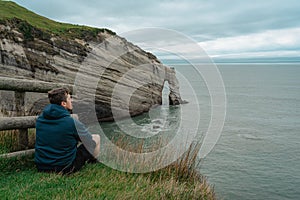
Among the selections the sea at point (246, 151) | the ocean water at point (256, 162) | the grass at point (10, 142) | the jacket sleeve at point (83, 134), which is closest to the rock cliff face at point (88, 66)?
the sea at point (246, 151)

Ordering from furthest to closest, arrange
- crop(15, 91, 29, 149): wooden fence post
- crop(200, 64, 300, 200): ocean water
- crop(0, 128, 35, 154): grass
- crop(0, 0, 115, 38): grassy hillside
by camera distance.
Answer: crop(0, 0, 115, 38): grassy hillside
crop(200, 64, 300, 200): ocean water
crop(0, 128, 35, 154): grass
crop(15, 91, 29, 149): wooden fence post

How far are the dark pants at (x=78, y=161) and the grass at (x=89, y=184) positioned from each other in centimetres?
11

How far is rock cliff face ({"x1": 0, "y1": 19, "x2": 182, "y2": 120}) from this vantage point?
64.1 ft

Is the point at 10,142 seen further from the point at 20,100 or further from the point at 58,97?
A: the point at 58,97

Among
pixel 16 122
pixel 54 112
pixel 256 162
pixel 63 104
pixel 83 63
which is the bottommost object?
pixel 256 162

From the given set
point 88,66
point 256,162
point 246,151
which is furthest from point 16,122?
point 88,66

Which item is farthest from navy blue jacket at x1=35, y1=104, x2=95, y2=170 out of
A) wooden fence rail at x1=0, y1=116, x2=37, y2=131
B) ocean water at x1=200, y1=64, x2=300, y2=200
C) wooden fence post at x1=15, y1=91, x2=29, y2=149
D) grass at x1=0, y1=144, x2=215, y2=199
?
ocean water at x1=200, y1=64, x2=300, y2=200

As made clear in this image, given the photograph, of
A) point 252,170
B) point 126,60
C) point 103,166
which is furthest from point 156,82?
point 103,166

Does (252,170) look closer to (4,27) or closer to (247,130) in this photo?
(247,130)

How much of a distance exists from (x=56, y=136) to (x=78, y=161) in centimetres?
70

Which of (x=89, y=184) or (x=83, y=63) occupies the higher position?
(x=83, y=63)

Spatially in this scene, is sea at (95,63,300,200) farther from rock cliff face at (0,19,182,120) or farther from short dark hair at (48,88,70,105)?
short dark hair at (48,88,70,105)

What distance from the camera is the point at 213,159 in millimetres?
15531

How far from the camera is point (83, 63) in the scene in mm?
22984
